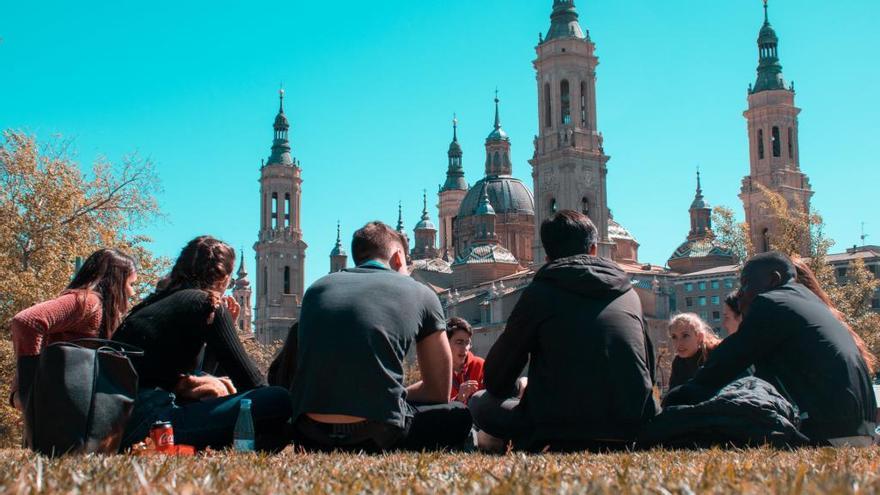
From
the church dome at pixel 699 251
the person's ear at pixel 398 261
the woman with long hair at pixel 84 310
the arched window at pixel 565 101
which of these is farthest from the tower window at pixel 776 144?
the woman with long hair at pixel 84 310

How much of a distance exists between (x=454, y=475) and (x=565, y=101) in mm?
78094

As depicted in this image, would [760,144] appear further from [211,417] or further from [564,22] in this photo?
[211,417]

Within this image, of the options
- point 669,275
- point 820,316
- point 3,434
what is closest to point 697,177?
point 669,275

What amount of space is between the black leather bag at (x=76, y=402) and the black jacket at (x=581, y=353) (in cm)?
244

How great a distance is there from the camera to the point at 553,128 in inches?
3169

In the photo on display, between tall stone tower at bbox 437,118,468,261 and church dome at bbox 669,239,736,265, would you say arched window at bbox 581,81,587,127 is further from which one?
tall stone tower at bbox 437,118,468,261

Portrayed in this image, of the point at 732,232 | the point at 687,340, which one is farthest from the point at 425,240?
the point at 687,340

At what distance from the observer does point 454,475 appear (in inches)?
170

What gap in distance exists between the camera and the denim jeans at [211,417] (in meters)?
7.04

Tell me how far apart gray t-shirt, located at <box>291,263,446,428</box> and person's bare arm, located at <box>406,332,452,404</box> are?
0.78 feet

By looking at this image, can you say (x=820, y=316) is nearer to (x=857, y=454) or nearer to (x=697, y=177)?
(x=857, y=454)

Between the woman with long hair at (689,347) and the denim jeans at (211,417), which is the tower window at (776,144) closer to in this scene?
the woman with long hair at (689,347)

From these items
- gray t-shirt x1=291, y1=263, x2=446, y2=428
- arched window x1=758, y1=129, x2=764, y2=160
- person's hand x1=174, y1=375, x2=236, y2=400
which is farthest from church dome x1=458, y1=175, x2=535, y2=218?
gray t-shirt x1=291, y1=263, x2=446, y2=428

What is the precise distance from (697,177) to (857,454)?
103 meters
